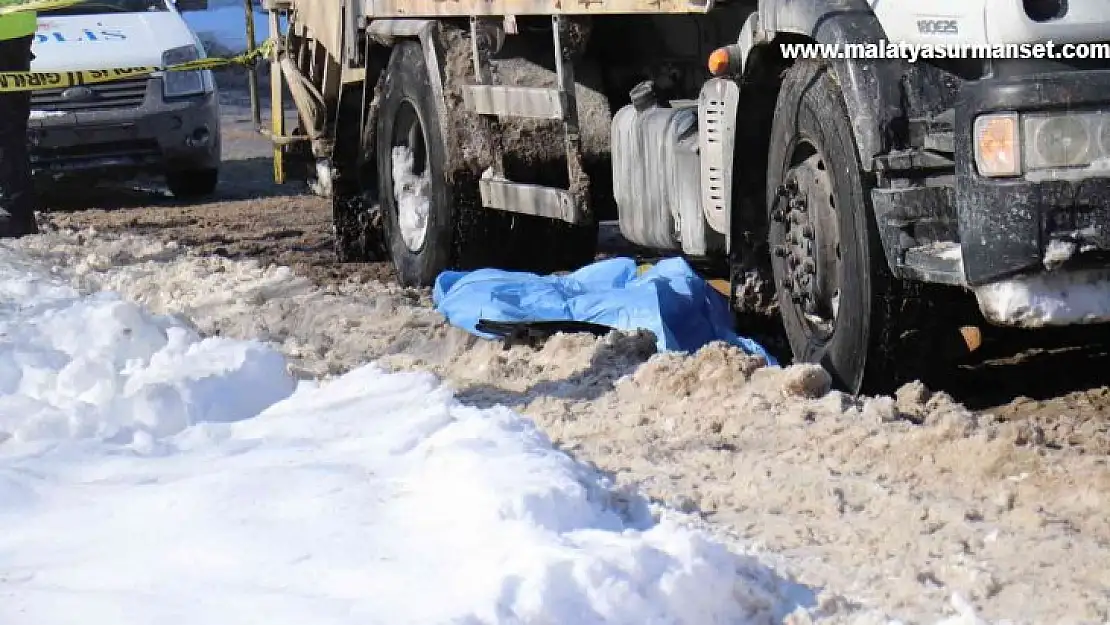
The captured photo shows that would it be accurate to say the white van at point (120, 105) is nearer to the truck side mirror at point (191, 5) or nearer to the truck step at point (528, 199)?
the truck side mirror at point (191, 5)

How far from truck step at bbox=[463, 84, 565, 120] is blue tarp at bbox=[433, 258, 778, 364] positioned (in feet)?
2.32

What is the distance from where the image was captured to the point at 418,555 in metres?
4.11

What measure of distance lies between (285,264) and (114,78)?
3214mm

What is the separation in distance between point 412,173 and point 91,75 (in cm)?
425

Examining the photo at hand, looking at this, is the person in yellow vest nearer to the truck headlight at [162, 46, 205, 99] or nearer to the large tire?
the large tire

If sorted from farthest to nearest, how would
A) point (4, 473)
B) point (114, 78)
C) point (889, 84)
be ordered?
1. point (114, 78)
2. point (889, 84)
3. point (4, 473)

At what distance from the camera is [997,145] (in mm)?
4832

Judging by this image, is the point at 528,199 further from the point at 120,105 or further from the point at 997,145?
the point at 120,105

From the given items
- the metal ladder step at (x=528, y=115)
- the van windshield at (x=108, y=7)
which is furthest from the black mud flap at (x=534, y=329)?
the van windshield at (x=108, y=7)

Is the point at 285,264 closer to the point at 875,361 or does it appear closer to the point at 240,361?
the point at 240,361

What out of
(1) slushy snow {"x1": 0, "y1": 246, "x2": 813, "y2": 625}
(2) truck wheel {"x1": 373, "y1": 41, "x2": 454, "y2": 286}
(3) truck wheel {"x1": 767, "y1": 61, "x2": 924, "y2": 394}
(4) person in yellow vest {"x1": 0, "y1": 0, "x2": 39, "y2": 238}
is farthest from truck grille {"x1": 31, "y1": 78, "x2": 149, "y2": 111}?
(3) truck wheel {"x1": 767, "y1": 61, "x2": 924, "y2": 394}

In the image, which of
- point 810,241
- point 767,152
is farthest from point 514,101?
point 810,241

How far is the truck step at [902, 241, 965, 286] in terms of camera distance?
5.03m

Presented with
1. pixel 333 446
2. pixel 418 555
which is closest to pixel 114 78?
pixel 333 446
